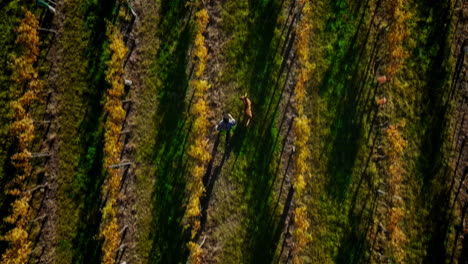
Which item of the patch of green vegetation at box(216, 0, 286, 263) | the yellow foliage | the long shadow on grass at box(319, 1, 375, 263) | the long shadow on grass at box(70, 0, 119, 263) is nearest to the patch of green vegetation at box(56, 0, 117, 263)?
the long shadow on grass at box(70, 0, 119, 263)

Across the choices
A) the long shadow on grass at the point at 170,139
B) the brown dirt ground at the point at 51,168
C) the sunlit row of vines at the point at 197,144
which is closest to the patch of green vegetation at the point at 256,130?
the sunlit row of vines at the point at 197,144

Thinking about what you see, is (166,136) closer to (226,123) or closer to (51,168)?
(226,123)

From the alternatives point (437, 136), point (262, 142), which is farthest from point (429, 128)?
point (262, 142)

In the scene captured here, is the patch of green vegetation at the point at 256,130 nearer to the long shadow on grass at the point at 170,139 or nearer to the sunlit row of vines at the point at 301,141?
the sunlit row of vines at the point at 301,141

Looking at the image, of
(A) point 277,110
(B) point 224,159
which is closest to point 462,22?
Result: (A) point 277,110

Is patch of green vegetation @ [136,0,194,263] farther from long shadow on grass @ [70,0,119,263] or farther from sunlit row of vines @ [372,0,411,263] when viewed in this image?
sunlit row of vines @ [372,0,411,263]

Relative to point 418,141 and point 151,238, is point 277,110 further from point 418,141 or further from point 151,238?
point 151,238

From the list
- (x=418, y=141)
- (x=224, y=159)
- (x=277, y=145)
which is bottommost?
(x=224, y=159)
